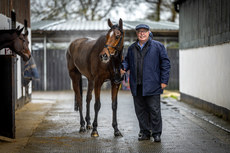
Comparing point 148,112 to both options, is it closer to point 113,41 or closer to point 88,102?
point 113,41

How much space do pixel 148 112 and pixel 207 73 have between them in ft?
15.2

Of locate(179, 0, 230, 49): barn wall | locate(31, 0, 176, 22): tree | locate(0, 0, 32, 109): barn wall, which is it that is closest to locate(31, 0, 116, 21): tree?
locate(31, 0, 176, 22): tree

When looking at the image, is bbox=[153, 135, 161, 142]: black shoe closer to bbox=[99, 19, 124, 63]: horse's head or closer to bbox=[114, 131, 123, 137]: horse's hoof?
bbox=[114, 131, 123, 137]: horse's hoof

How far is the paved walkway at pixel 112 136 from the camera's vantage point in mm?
6566

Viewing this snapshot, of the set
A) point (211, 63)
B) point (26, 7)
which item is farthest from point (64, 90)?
point (211, 63)

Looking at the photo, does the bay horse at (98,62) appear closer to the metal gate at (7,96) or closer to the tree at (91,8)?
the metal gate at (7,96)

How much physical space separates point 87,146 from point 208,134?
2.56 meters

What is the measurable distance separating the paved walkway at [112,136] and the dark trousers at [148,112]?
26cm

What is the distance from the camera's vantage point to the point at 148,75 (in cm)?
709

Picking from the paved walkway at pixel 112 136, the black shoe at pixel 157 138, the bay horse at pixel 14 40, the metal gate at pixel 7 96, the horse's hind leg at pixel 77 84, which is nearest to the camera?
the paved walkway at pixel 112 136

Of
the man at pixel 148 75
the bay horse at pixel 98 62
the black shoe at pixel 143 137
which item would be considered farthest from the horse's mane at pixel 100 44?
the black shoe at pixel 143 137

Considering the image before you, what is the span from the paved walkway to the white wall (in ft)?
2.10

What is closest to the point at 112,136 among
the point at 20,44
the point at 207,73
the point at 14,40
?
the point at 20,44

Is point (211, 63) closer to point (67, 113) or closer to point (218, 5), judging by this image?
point (218, 5)
